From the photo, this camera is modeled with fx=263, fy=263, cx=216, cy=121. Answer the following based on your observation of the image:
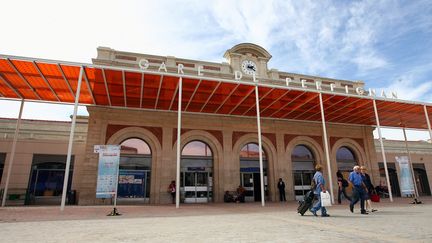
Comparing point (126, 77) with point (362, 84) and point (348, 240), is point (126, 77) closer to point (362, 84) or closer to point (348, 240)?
point (348, 240)

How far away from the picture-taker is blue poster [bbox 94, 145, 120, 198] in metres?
10.1

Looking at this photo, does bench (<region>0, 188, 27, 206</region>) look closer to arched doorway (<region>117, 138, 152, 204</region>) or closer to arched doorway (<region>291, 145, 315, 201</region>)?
arched doorway (<region>117, 138, 152, 204</region>)

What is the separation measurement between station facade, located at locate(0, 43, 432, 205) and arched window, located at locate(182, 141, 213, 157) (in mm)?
69

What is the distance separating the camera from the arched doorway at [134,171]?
16.1 meters

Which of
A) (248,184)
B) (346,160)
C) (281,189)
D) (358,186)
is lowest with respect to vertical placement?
(281,189)

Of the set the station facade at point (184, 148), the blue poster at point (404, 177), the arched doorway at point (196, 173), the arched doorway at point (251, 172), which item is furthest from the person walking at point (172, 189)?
the blue poster at point (404, 177)

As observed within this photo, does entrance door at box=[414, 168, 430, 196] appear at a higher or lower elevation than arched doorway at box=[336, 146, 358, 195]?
lower

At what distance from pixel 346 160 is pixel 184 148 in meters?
12.9

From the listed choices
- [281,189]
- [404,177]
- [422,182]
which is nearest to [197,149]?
[281,189]

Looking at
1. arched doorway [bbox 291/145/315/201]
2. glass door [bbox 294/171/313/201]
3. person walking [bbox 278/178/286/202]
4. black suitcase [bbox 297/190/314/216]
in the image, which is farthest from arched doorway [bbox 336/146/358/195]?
black suitcase [bbox 297/190/314/216]

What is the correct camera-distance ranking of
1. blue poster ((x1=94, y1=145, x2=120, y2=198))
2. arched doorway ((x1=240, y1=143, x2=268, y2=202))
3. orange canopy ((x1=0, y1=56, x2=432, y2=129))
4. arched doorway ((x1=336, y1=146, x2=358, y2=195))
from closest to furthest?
blue poster ((x1=94, y1=145, x2=120, y2=198)) < orange canopy ((x1=0, y1=56, x2=432, y2=129)) < arched doorway ((x1=240, y1=143, x2=268, y2=202)) < arched doorway ((x1=336, y1=146, x2=358, y2=195))

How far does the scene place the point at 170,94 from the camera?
15.0 metres

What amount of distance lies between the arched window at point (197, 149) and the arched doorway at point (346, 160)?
1035 cm

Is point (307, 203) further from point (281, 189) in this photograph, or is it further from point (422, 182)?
point (422, 182)
